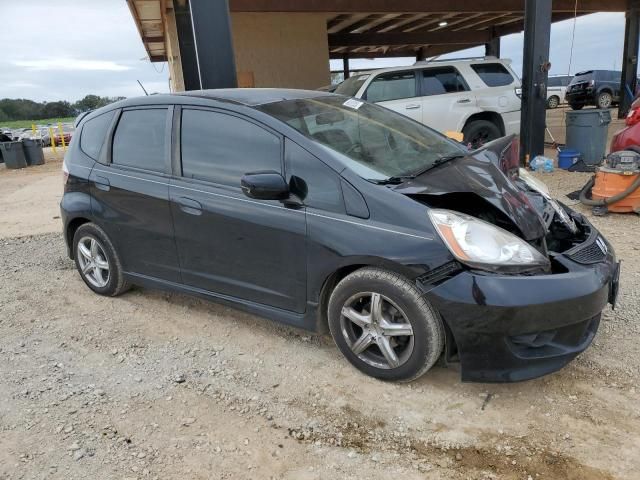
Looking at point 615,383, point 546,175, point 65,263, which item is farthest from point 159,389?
point 546,175

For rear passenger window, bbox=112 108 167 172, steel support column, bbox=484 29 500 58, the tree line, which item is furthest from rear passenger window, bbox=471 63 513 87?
the tree line

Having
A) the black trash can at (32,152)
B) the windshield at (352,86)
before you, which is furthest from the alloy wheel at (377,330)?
the black trash can at (32,152)

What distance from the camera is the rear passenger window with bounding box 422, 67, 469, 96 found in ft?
30.3

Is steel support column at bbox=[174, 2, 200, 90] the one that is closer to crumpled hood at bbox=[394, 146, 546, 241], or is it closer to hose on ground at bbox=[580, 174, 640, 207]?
hose on ground at bbox=[580, 174, 640, 207]

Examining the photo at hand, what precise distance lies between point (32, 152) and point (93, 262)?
1368 centimetres

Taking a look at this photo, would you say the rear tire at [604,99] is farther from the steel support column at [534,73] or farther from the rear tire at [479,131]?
the rear tire at [479,131]

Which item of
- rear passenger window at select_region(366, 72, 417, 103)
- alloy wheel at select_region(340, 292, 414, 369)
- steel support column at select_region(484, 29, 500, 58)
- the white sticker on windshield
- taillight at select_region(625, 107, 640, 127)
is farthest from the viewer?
steel support column at select_region(484, 29, 500, 58)

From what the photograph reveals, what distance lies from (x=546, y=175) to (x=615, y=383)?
21.3ft

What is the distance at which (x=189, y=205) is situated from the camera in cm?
336

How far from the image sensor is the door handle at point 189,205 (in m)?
3.32

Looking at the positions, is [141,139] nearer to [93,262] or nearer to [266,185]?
[93,262]

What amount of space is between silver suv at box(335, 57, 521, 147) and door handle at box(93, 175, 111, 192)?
597cm

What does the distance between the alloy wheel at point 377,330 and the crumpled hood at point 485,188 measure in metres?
0.62

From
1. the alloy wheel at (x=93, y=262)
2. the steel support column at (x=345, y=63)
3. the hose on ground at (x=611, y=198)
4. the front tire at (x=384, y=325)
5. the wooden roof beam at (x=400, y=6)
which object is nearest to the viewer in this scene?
the front tire at (x=384, y=325)
